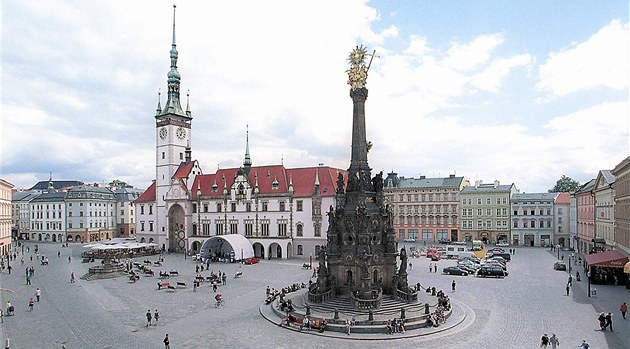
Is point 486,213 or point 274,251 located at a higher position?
point 486,213

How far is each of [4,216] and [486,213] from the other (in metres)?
74.5

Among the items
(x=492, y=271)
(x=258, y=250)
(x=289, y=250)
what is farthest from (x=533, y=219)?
(x=258, y=250)

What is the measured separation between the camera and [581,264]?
5312cm

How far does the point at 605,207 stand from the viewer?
170 ft

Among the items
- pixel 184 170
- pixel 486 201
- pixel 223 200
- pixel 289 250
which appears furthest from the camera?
pixel 486 201

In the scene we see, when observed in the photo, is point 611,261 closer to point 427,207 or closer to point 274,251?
point 274,251

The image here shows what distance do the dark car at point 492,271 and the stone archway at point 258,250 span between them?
1152 inches

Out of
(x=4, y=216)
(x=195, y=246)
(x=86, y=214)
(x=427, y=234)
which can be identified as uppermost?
(x=4, y=216)

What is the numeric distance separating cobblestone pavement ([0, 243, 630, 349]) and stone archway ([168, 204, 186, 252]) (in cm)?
2433

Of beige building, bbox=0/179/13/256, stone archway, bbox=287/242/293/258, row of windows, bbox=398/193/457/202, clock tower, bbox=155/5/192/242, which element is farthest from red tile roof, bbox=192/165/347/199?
beige building, bbox=0/179/13/256

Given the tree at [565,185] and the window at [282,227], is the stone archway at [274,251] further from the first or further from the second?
the tree at [565,185]

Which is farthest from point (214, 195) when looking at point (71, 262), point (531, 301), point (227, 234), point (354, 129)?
point (531, 301)

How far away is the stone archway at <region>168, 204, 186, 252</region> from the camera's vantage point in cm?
6975

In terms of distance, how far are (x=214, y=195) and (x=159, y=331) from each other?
4212 cm
